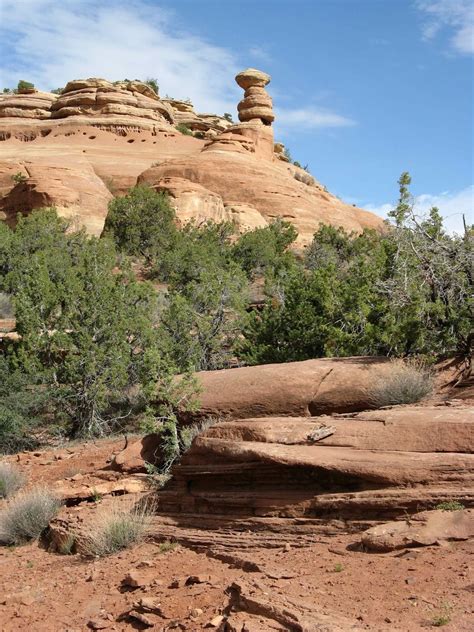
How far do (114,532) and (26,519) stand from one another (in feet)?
6.24

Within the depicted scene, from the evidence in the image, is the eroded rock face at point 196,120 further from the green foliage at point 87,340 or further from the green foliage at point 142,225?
the green foliage at point 87,340

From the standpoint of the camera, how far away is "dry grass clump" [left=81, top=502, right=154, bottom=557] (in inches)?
319

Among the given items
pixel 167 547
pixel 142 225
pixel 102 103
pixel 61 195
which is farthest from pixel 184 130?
pixel 167 547

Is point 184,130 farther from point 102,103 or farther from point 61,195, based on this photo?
point 61,195

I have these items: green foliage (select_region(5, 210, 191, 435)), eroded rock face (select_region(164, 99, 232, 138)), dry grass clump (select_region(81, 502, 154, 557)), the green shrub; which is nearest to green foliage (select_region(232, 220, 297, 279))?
the green shrub

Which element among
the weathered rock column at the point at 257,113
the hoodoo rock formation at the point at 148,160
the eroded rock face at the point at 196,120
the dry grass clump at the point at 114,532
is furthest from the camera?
the eroded rock face at the point at 196,120

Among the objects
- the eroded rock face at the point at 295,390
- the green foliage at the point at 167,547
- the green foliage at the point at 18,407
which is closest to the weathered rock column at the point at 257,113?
the green foliage at the point at 18,407

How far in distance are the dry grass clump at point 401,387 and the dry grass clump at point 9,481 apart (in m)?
6.02

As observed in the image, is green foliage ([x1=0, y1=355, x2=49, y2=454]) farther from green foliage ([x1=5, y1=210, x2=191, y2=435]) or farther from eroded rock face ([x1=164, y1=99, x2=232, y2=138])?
eroded rock face ([x1=164, y1=99, x2=232, y2=138])

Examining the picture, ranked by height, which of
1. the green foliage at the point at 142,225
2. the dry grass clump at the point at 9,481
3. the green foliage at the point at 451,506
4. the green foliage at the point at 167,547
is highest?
the green foliage at the point at 142,225

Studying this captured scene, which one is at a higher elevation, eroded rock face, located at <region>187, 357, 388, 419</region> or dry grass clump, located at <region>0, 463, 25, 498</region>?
eroded rock face, located at <region>187, 357, 388, 419</region>

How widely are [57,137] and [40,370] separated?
35612mm

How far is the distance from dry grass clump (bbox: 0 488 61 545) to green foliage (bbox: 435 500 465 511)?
18.4 ft

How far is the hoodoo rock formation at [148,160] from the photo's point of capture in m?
36.4
